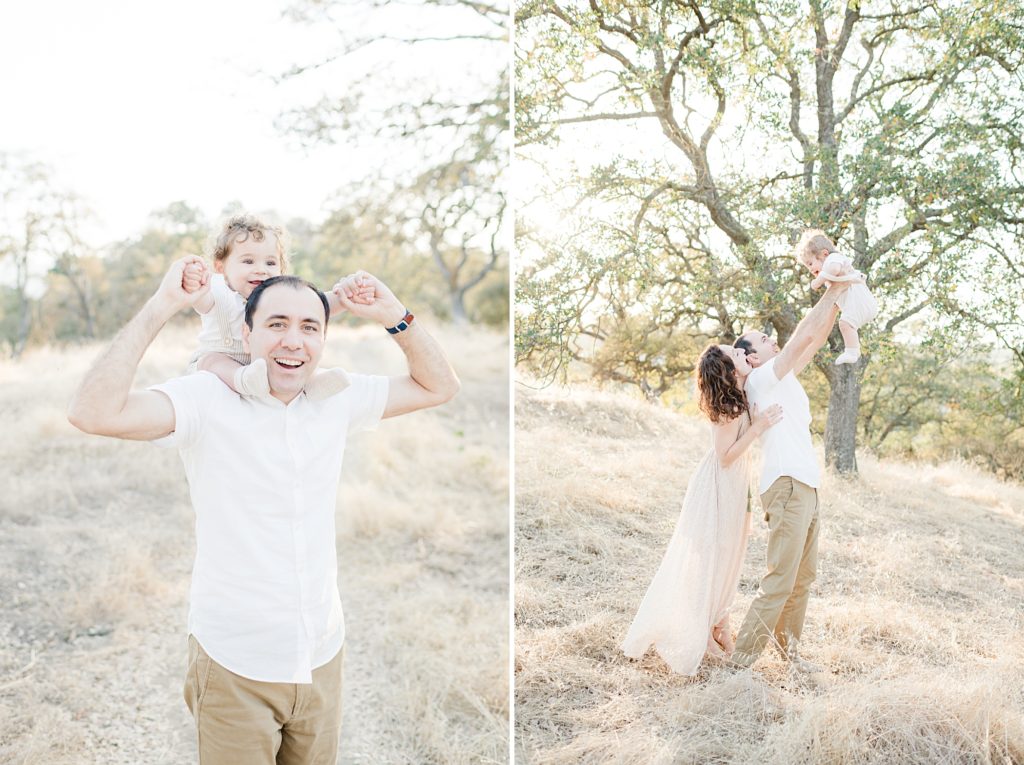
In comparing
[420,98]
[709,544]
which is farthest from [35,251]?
[709,544]

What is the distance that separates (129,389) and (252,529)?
0.40 metres

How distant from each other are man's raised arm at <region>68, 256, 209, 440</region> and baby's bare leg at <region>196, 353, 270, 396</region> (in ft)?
0.49

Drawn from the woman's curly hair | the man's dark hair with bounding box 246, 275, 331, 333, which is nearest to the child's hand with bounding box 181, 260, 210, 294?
the man's dark hair with bounding box 246, 275, 331, 333

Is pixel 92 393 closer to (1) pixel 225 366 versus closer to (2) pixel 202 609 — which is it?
(1) pixel 225 366

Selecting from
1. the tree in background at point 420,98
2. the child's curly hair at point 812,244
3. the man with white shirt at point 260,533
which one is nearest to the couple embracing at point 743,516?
the child's curly hair at point 812,244

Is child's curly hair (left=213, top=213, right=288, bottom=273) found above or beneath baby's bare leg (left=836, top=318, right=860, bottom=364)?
above

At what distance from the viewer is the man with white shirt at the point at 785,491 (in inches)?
113

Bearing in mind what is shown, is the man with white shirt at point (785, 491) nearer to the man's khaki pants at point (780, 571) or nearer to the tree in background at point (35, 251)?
the man's khaki pants at point (780, 571)

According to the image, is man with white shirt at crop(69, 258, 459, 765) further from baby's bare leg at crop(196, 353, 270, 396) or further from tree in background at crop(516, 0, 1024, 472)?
tree in background at crop(516, 0, 1024, 472)

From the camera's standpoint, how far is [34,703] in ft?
12.5

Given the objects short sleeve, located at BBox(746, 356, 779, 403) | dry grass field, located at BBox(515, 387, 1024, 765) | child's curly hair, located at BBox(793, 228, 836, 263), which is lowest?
dry grass field, located at BBox(515, 387, 1024, 765)

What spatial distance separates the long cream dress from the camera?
307 cm

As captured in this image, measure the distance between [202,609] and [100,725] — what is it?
243cm

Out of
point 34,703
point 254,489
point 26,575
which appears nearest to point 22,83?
point 26,575
